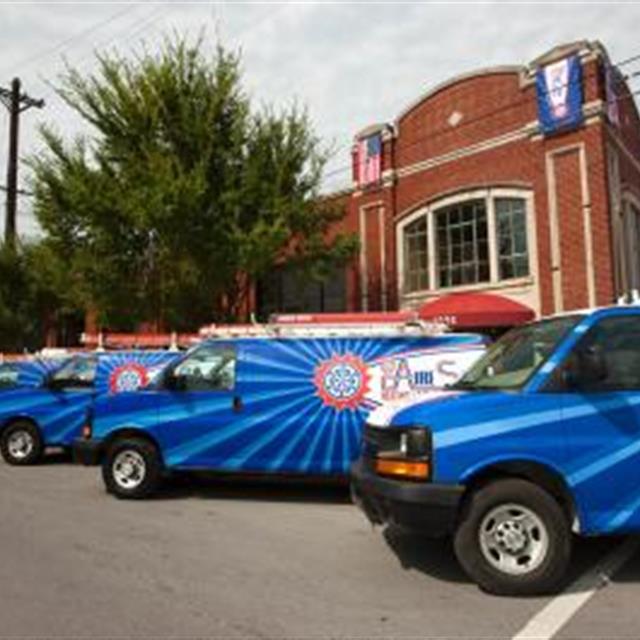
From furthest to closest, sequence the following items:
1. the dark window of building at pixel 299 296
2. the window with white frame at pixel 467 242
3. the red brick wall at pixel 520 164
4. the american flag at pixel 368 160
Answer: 1. the dark window of building at pixel 299 296
2. the american flag at pixel 368 160
3. the window with white frame at pixel 467 242
4. the red brick wall at pixel 520 164

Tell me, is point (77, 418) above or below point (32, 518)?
above

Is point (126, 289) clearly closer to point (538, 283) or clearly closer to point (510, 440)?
point (538, 283)

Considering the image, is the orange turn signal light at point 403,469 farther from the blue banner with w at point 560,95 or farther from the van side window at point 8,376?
the blue banner with w at point 560,95

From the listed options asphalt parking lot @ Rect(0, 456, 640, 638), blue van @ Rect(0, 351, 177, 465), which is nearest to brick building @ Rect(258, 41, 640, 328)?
blue van @ Rect(0, 351, 177, 465)

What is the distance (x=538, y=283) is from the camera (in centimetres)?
2580

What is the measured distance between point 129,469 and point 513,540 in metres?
6.28

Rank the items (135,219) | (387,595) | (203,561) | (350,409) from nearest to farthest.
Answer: (387,595), (203,561), (350,409), (135,219)

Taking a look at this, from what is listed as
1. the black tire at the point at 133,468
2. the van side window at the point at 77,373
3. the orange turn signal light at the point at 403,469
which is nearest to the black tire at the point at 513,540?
the orange turn signal light at the point at 403,469

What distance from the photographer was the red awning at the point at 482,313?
84.5 ft

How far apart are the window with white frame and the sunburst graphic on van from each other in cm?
1528

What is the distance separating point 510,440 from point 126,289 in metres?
19.4

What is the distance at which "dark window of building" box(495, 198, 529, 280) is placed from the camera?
2659 cm

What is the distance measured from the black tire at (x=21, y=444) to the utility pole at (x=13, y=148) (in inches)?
720

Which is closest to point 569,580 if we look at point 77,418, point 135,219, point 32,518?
point 32,518
